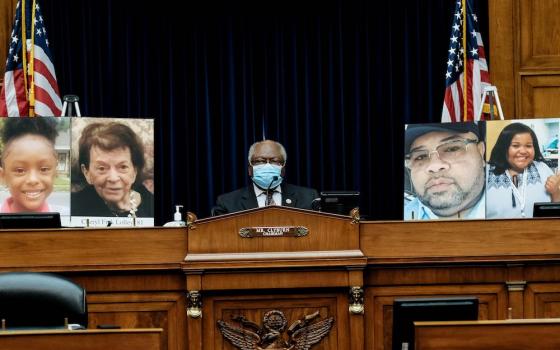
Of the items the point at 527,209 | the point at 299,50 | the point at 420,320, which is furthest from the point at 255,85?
the point at 420,320

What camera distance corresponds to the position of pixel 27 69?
8164mm

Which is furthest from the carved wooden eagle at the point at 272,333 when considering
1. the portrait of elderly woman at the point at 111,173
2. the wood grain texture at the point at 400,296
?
the portrait of elderly woman at the point at 111,173

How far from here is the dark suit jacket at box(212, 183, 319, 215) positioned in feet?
24.7

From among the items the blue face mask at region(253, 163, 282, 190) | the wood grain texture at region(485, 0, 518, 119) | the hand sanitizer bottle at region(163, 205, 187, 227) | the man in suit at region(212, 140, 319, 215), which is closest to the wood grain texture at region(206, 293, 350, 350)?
the hand sanitizer bottle at region(163, 205, 187, 227)

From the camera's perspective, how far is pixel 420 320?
4473 millimetres

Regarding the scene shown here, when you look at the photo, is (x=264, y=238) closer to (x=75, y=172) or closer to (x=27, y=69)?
(x=75, y=172)

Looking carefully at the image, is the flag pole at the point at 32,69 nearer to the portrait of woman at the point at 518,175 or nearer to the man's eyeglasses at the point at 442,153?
the man's eyeglasses at the point at 442,153

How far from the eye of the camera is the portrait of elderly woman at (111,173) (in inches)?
299

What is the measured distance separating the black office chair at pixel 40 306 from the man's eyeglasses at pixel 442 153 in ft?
12.6

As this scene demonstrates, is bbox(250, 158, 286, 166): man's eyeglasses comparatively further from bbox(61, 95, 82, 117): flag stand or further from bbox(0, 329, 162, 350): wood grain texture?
bbox(0, 329, 162, 350): wood grain texture

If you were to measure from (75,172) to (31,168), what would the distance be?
1.04 ft

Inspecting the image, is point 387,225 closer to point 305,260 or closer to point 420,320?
point 305,260

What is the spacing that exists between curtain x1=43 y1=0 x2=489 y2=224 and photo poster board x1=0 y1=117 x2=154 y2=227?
1.56 m

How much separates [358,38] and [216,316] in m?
4.34
